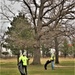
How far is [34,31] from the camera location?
179ft

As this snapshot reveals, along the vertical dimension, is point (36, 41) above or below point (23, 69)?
above

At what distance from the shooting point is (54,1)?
5294 centimetres

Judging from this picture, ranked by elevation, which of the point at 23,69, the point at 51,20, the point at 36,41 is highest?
the point at 51,20

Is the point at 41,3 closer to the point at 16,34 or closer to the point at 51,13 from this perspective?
the point at 51,13

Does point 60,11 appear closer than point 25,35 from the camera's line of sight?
Yes

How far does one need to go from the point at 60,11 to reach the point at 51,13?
12.0 feet

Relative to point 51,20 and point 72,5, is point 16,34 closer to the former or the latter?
point 51,20

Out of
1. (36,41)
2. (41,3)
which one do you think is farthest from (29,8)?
(36,41)

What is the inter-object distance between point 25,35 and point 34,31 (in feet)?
34.1

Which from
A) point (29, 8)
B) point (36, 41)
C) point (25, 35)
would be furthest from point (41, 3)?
point (25, 35)

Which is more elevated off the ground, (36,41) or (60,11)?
(60,11)

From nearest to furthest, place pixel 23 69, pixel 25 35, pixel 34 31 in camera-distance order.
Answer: pixel 23 69 < pixel 34 31 < pixel 25 35

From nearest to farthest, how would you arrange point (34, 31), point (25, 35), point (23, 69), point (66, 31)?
point (23, 69) < point (66, 31) < point (34, 31) < point (25, 35)

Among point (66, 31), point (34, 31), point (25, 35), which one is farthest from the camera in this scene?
point (25, 35)
